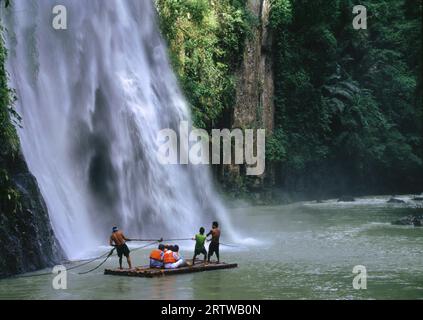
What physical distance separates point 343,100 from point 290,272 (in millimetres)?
32567

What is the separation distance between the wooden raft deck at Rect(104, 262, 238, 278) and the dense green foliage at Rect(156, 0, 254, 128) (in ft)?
54.6

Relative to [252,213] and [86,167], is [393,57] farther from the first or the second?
[86,167]

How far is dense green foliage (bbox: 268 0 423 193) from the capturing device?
45.0 meters

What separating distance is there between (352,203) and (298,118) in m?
6.82

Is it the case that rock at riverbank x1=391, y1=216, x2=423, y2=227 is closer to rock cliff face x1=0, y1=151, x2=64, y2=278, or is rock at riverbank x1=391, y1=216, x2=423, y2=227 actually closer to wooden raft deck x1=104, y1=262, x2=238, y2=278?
wooden raft deck x1=104, y1=262, x2=238, y2=278

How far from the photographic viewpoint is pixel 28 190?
17.5 meters

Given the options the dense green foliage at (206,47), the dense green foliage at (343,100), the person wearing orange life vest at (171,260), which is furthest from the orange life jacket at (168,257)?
the dense green foliage at (343,100)

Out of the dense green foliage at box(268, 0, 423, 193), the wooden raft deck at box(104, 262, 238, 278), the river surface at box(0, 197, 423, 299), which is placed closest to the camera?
the river surface at box(0, 197, 423, 299)

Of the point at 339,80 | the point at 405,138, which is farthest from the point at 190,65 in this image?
the point at 405,138

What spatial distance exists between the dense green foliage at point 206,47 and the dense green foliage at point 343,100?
12.8 ft

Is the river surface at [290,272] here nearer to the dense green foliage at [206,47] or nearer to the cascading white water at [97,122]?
the cascading white water at [97,122]

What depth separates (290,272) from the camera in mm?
16891

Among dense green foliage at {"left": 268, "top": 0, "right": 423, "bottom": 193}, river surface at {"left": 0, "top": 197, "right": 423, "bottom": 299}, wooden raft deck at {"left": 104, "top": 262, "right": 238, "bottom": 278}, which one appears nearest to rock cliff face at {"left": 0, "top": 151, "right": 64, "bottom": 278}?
river surface at {"left": 0, "top": 197, "right": 423, "bottom": 299}

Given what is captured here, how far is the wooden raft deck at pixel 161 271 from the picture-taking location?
15.9 m
